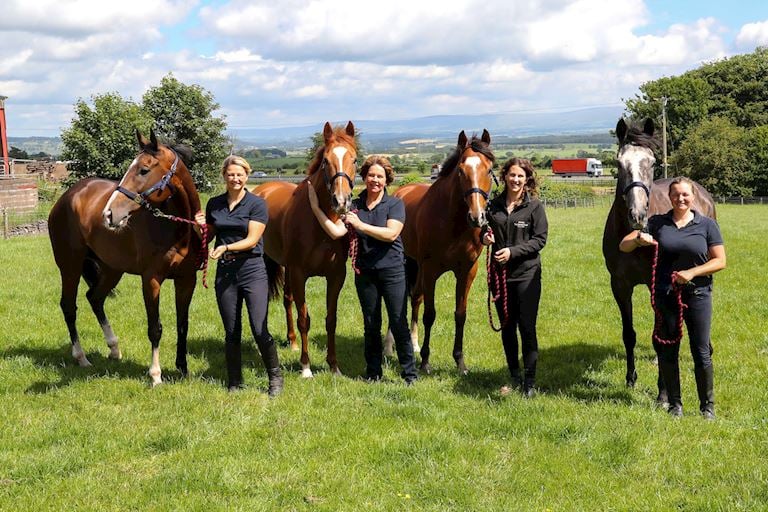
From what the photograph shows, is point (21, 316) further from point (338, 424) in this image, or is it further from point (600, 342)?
point (600, 342)

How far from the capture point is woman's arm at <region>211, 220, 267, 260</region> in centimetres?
561

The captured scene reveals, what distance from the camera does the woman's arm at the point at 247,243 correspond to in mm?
→ 5613

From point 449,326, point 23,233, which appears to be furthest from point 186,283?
point 23,233

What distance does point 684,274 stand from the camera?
5.01 m

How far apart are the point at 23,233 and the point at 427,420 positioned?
21.9 meters

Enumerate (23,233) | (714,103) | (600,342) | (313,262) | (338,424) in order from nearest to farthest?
(338,424), (313,262), (600,342), (23,233), (714,103)

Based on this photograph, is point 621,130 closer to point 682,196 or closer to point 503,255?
point 682,196

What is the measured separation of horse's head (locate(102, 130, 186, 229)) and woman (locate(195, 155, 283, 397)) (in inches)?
19.5

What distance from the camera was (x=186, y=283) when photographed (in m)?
6.62

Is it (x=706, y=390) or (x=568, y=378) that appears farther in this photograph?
(x=568, y=378)

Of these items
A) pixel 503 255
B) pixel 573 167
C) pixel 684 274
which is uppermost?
pixel 573 167

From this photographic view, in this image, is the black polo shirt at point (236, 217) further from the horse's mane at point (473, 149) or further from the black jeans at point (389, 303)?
the horse's mane at point (473, 149)

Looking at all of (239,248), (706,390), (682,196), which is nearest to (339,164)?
(239,248)

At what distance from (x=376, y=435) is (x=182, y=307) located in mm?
2816
